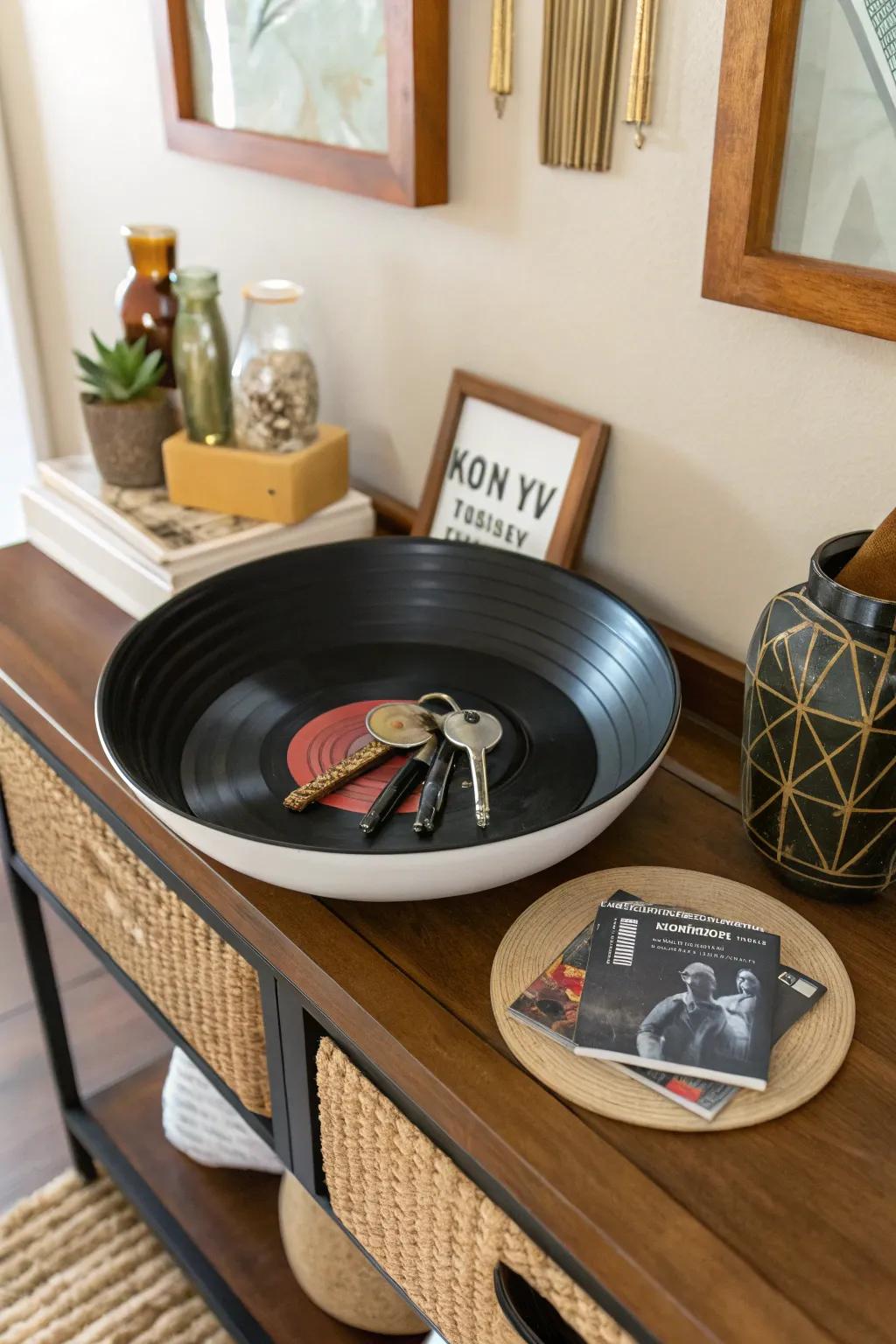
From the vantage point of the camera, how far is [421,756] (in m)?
0.90

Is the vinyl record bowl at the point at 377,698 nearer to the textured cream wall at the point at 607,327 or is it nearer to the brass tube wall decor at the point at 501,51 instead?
the textured cream wall at the point at 607,327

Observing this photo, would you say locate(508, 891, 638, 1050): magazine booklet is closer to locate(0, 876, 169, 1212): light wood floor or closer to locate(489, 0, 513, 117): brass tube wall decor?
locate(489, 0, 513, 117): brass tube wall decor

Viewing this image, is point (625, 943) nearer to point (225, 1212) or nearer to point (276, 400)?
point (276, 400)

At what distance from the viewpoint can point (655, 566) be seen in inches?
43.1

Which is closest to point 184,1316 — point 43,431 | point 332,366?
point 332,366

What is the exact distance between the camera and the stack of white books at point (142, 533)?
45.9 inches

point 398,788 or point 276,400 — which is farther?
point 276,400

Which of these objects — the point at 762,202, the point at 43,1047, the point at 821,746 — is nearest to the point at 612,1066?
the point at 821,746

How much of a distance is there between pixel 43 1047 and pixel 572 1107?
125 cm

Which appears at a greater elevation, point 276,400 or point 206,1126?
point 276,400

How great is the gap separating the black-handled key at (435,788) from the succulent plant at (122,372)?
59cm

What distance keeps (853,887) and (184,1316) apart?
1016 millimetres

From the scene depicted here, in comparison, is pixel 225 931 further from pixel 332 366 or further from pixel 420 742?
pixel 332 366

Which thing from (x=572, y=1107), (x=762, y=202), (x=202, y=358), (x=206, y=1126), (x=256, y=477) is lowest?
(x=206, y=1126)
